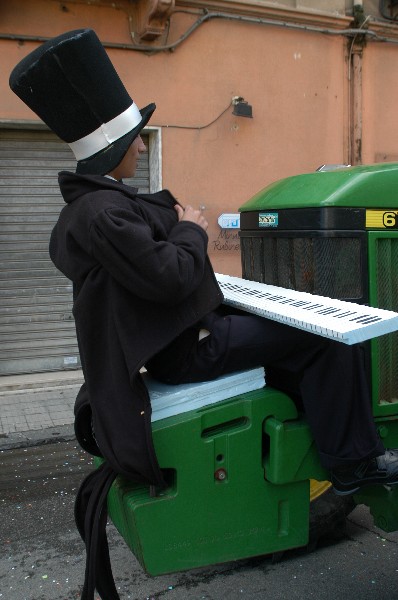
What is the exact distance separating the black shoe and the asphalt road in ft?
3.21

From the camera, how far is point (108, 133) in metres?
2.39

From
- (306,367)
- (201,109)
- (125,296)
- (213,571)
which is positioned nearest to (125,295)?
(125,296)

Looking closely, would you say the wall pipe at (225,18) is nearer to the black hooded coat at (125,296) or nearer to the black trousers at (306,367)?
the black hooded coat at (125,296)

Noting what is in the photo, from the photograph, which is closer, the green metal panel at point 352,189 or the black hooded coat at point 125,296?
the black hooded coat at point 125,296

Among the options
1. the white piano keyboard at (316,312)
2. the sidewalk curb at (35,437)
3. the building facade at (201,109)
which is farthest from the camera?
the building facade at (201,109)

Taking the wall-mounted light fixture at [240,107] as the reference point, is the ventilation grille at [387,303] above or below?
below

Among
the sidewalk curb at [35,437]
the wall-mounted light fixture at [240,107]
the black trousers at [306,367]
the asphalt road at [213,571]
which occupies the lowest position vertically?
the asphalt road at [213,571]

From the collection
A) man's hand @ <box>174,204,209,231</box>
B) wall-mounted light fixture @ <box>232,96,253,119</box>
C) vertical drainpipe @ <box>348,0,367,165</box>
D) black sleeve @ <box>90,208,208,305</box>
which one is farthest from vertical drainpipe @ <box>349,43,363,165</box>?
black sleeve @ <box>90,208,208,305</box>

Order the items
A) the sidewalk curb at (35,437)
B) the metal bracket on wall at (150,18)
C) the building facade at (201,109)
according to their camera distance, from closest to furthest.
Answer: the sidewalk curb at (35,437) → the metal bracket on wall at (150,18) → the building facade at (201,109)

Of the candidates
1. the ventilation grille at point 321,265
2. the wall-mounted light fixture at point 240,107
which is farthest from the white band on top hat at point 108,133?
the wall-mounted light fixture at point 240,107

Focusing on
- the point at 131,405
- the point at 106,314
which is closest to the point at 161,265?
the point at 106,314

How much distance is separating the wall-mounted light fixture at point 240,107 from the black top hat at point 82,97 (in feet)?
20.5

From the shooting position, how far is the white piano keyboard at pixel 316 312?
2009 millimetres

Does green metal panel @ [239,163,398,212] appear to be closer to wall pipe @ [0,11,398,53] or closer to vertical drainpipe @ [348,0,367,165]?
wall pipe @ [0,11,398,53]
